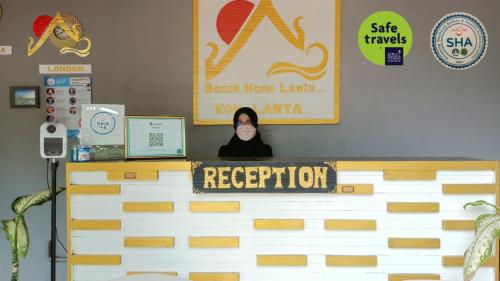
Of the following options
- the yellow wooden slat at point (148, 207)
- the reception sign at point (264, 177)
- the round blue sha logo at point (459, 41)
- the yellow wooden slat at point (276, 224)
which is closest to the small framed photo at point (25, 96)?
the yellow wooden slat at point (148, 207)

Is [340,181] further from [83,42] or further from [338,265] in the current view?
[83,42]

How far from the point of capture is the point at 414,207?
2.04 metres

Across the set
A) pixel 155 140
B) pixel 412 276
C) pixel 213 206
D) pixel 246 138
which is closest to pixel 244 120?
pixel 246 138

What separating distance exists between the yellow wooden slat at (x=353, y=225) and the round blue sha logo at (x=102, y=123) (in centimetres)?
132

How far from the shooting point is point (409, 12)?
3.28m

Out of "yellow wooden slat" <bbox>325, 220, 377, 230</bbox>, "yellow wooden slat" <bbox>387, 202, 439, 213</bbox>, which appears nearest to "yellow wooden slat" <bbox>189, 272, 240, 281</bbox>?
"yellow wooden slat" <bbox>325, 220, 377, 230</bbox>

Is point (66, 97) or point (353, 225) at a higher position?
point (66, 97)

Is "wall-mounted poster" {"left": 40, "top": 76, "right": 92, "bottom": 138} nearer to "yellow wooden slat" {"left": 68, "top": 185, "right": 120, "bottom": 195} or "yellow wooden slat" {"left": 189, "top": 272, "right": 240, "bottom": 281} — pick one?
"yellow wooden slat" {"left": 68, "top": 185, "right": 120, "bottom": 195}

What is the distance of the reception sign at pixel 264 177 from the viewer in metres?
2.05

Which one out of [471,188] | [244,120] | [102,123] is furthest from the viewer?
[244,120]

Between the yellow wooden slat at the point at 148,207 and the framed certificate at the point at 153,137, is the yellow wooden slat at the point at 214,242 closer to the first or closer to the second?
the yellow wooden slat at the point at 148,207

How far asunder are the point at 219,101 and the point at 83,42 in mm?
1278

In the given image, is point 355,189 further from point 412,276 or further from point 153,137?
point 153,137

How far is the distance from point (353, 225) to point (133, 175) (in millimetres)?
1212
